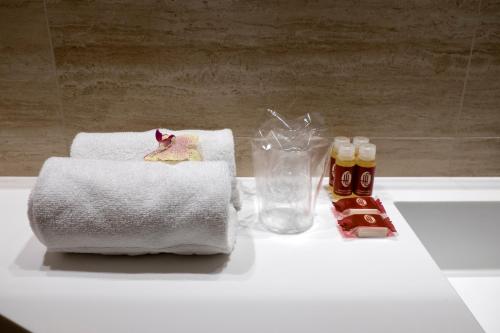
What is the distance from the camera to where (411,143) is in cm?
92

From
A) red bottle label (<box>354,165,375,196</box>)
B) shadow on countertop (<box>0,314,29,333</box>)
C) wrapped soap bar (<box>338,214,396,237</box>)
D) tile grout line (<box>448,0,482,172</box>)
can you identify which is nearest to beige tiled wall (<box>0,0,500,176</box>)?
tile grout line (<box>448,0,482,172</box>)

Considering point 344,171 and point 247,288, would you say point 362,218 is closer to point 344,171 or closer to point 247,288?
point 344,171

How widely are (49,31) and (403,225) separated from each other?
744mm

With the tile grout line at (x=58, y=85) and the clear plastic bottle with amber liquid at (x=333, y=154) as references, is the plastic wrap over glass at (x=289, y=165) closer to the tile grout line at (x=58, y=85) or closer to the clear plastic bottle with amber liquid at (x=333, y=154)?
the clear plastic bottle with amber liquid at (x=333, y=154)

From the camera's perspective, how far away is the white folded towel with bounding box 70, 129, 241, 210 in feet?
2.50

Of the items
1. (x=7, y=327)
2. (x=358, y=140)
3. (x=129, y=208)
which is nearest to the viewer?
(x=7, y=327)

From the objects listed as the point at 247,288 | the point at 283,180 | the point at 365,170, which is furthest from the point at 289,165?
the point at 247,288

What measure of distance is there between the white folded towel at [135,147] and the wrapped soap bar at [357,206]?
0.19 m

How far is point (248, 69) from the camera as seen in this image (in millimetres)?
850

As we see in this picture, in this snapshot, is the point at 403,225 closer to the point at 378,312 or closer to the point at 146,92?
the point at 378,312

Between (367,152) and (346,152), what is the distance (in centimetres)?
4

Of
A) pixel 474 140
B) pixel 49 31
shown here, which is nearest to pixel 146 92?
pixel 49 31

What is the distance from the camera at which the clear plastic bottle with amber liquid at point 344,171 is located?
0.82 m

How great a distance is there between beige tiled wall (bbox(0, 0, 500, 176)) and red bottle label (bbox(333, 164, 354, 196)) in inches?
3.9
